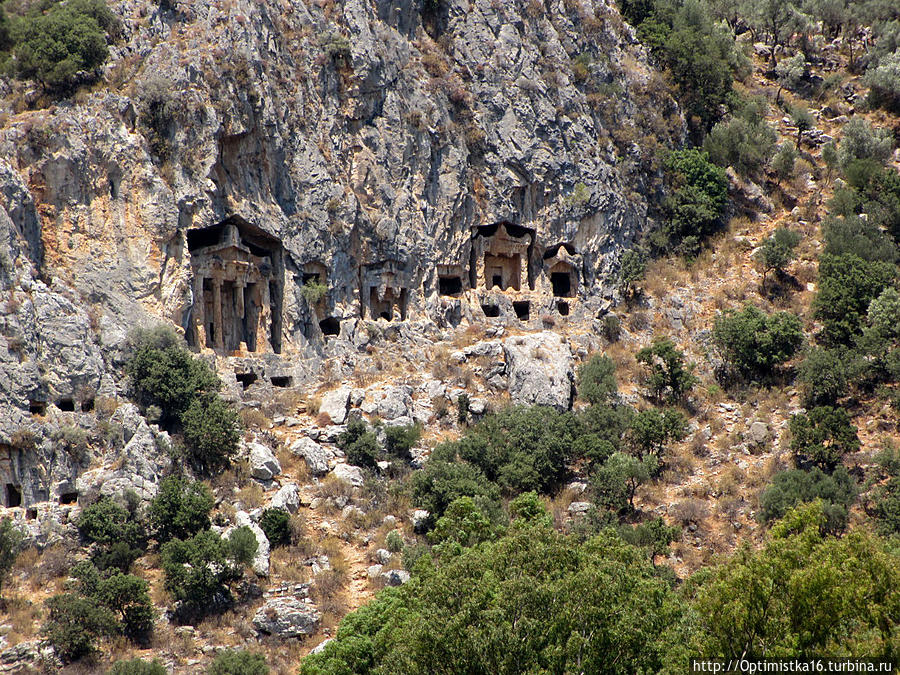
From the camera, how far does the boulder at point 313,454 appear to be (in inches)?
1818

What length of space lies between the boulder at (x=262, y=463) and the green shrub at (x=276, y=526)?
250cm

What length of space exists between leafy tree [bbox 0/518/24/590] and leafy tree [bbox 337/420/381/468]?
13.8 meters

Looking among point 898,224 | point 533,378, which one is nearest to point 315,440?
point 533,378

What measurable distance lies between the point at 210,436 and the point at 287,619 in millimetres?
9184

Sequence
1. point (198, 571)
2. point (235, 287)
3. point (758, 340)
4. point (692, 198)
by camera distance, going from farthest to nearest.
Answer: point (692, 198), point (758, 340), point (235, 287), point (198, 571)

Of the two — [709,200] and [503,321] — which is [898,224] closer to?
[709,200]

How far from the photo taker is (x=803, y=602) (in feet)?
84.5

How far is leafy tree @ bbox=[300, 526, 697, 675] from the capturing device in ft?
90.5

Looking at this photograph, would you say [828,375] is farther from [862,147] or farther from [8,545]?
[8,545]

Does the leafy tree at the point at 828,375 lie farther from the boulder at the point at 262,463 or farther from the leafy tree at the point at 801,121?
the boulder at the point at 262,463

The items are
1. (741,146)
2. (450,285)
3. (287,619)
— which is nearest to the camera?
(287,619)

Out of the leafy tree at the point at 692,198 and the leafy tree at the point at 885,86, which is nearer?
the leafy tree at the point at 692,198

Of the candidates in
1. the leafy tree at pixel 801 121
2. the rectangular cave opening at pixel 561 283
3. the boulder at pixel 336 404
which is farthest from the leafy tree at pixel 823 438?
the leafy tree at pixel 801 121

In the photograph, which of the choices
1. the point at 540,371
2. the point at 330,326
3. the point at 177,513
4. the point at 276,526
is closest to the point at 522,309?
the point at 540,371
